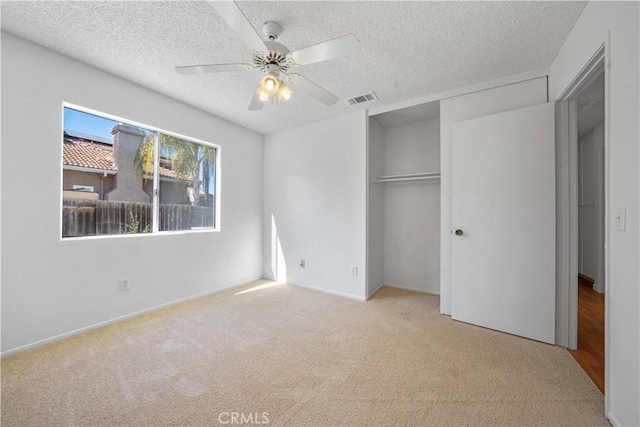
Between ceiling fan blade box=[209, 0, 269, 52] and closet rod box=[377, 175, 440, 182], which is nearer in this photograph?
ceiling fan blade box=[209, 0, 269, 52]

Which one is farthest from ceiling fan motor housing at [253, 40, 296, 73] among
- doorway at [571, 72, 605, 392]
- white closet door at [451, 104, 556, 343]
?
doorway at [571, 72, 605, 392]

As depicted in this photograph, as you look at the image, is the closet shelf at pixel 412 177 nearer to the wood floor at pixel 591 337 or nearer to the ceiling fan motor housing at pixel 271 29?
the wood floor at pixel 591 337

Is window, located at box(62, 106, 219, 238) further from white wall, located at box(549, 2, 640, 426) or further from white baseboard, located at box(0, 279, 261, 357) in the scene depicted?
white wall, located at box(549, 2, 640, 426)

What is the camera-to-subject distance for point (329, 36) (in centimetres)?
195

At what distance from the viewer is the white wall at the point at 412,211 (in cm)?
363

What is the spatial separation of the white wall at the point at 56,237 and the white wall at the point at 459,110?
311cm

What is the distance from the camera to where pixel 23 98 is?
203cm

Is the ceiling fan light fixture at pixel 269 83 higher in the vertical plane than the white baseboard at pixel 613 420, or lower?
higher

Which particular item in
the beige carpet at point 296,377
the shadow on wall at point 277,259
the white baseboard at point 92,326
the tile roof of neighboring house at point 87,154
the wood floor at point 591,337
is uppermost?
the tile roof of neighboring house at point 87,154

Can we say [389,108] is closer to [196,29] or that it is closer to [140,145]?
[196,29]

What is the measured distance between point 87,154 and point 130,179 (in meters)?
0.43

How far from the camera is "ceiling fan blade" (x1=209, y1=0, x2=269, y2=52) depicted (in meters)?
1.23

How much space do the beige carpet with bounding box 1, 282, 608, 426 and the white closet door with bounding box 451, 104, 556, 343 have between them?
0.26 meters

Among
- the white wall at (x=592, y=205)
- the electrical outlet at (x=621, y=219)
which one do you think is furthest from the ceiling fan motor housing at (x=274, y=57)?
the white wall at (x=592, y=205)
